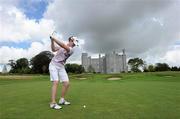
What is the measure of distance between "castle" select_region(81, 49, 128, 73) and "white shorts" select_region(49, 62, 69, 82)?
124m

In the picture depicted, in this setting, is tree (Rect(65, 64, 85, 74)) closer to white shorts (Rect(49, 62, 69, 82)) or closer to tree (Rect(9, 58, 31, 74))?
tree (Rect(9, 58, 31, 74))

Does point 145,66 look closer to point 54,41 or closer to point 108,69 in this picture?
point 108,69

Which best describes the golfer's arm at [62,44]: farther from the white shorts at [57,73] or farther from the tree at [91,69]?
the tree at [91,69]

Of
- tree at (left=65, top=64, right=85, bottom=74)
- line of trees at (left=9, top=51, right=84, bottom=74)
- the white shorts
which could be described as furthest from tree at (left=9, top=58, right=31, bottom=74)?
the white shorts

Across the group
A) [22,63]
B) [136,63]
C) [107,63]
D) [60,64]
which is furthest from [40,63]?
[60,64]

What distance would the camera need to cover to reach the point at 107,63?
14138cm

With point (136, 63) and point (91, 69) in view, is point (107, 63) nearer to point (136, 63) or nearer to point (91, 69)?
point (91, 69)

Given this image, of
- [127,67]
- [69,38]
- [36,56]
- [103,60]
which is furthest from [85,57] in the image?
[69,38]

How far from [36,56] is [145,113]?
118 m

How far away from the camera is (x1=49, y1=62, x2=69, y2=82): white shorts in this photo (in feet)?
25.8

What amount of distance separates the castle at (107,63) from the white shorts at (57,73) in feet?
407

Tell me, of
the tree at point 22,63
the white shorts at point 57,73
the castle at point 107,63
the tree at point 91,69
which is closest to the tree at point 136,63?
the castle at point 107,63

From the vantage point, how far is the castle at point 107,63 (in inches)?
5310

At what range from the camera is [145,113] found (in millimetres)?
6023
